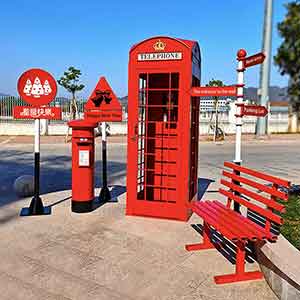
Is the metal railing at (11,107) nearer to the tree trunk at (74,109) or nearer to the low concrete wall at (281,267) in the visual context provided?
the tree trunk at (74,109)

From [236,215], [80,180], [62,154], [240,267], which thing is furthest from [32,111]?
[62,154]

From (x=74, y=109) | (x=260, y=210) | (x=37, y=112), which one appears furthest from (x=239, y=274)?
(x=74, y=109)

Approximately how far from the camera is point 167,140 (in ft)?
20.2

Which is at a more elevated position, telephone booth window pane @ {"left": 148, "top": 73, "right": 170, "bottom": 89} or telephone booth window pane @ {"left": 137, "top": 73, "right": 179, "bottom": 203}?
telephone booth window pane @ {"left": 148, "top": 73, "right": 170, "bottom": 89}

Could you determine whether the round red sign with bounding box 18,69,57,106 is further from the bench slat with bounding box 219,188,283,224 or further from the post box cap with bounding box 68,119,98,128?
the bench slat with bounding box 219,188,283,224

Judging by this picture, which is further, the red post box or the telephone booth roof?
the red post box

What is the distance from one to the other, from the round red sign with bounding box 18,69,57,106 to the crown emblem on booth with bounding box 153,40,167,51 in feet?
5.23

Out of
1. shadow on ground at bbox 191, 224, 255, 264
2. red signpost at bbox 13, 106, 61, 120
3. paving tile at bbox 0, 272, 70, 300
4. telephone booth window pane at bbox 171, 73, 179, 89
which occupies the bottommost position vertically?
paving tile at bbox 0, 272, 70, 300

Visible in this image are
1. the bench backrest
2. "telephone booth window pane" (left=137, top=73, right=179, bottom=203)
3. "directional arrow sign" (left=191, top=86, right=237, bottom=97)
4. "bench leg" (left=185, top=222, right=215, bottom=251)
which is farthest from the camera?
"telephone booth window pane" (left=137, top=73, right=179, bottom=203)

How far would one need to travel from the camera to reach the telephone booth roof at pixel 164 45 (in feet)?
17.5

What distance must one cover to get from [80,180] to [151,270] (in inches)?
95.4

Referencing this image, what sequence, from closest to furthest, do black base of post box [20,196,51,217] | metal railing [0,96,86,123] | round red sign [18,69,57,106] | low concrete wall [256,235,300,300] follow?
1. low concrete wall [256,235,300,300]
2. round red sign [18,69,57,106]
3. black base of post box [20,196,51,217]
4. metal railing [0,96,86,123]

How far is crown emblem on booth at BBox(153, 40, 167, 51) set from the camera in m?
5.41

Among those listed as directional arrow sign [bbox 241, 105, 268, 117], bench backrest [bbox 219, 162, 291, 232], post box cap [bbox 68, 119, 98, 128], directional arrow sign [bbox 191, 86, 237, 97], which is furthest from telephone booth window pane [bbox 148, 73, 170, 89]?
bench backrest [bbox 219, 162, 291, 232]
